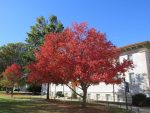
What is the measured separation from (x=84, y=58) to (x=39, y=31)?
25200 millimetres

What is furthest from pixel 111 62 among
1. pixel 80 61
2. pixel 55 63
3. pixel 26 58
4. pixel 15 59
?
pixel 15 59

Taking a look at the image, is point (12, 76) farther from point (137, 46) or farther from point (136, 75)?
point (137, 46)

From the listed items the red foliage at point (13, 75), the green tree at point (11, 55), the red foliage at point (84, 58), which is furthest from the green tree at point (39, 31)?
the green tree at point (11, 55)

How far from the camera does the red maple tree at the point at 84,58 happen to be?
93.6 feet

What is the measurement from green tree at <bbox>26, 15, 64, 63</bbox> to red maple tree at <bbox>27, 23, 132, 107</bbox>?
19.2m

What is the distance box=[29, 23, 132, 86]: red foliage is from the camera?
28516 mm

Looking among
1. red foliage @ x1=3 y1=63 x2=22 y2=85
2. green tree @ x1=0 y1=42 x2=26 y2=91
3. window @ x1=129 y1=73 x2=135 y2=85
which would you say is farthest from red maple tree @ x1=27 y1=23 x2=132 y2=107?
green tree @ x1=0 y1=42 x2=26 y2=91

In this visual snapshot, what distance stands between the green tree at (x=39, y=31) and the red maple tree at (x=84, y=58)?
19.2 m

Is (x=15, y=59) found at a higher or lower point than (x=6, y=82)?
higher

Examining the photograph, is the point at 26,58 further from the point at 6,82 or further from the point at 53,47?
the point at 53,47

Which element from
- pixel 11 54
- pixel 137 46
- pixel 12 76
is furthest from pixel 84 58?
pixel 11 54

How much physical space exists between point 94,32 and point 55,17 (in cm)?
2359

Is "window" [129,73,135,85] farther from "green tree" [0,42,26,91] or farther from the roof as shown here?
"green tree" [0,42,26,91]

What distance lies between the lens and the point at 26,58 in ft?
168
